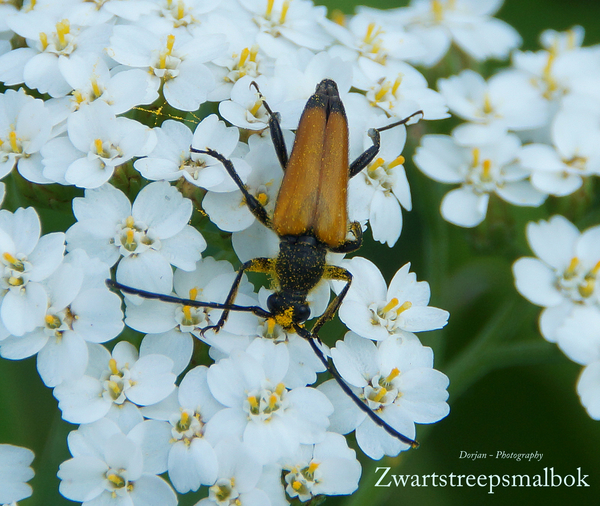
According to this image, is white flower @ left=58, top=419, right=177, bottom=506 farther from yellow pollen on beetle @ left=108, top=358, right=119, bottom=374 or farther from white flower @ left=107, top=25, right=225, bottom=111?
white flower @ left=107, top=25, right=225, bottom=111

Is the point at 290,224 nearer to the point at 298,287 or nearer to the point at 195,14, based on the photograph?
the point at 298,287

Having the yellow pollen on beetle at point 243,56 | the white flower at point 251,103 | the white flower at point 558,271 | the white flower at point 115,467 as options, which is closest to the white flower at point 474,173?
the white flower at point 558,271

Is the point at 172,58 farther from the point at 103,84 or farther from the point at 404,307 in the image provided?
the point at 404,307

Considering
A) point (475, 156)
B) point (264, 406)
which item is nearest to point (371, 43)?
point (475, 156)

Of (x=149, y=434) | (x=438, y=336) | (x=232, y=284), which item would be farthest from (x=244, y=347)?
(x=438, y=336)

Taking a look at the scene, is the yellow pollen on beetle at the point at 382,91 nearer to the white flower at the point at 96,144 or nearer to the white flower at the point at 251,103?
the white flower at the point at 251,103

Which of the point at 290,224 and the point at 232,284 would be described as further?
the point at 290,224
